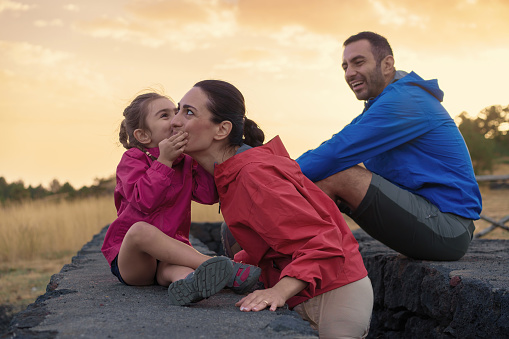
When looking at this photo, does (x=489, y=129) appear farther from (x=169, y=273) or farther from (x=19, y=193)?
(x=169, y=273)

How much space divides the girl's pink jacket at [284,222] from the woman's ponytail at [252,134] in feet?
0.66

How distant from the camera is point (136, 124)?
3.21 meters

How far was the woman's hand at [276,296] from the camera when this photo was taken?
7.04 ft

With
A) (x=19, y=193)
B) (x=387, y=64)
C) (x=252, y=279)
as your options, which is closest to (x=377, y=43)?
(x=387, y=64)

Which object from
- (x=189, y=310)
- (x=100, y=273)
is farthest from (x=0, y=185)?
(x=189, y=310)

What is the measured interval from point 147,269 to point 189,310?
2.10 feet

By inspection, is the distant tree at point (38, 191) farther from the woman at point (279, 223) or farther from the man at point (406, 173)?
the woman at point (279, 223)

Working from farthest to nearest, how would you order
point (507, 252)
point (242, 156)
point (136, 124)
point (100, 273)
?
1. point (507, 252)
2. point (100, 273)
3. point (136, 124)
4. point (242, 156)

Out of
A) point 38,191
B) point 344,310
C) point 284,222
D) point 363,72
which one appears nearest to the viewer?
point 284,222

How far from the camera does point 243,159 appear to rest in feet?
8.09

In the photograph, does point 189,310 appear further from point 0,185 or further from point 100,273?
point 0,185

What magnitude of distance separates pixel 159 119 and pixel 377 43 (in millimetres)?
2027

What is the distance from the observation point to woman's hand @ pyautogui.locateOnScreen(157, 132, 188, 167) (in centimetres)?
264

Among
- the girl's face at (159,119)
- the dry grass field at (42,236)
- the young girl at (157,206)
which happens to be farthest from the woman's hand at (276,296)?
the dry grass field at (42,236)
